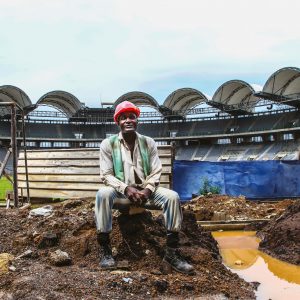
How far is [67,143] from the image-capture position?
6444cm

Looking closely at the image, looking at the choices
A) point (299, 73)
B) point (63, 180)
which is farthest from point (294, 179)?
point (299, 73)

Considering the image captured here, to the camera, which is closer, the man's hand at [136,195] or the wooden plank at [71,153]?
the man's hand at [136,195]

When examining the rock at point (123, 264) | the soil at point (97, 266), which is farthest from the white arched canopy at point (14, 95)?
the rock at point (123, 264)

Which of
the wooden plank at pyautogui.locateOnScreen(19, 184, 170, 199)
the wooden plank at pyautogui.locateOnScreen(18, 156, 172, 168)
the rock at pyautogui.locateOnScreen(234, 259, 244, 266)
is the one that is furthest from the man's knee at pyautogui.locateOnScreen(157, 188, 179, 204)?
the wooden plank at pyautogui.locateOnScreen(19, 184, 170, 199)

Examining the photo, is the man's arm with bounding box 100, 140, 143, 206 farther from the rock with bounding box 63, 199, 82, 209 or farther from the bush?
the bush

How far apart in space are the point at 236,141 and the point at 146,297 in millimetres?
55363

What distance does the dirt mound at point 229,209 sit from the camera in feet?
37.1

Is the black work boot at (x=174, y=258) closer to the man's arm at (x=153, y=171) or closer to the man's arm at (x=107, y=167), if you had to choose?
the man's arm at (x=153, y=171)

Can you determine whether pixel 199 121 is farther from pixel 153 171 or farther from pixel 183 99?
pixel 153 171

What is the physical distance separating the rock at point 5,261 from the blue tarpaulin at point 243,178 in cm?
1126

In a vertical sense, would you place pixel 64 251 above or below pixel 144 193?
below

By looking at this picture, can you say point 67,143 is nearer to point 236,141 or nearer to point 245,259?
point 236,141

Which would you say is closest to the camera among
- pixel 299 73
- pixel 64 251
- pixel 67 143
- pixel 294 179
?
pixel 64 251

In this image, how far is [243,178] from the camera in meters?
16.1
